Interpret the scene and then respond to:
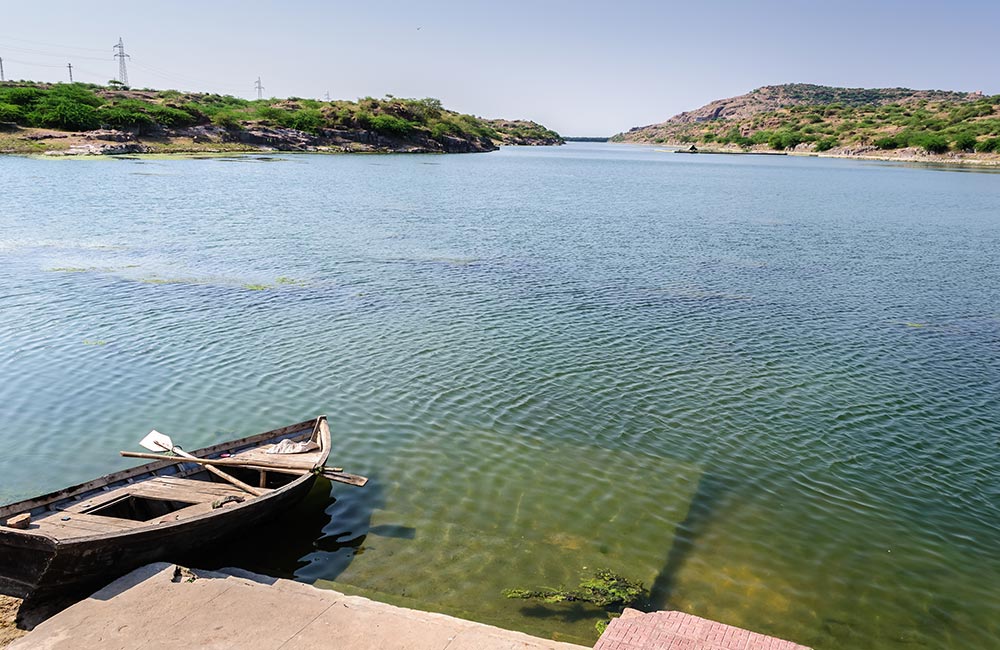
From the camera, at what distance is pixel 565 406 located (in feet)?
58.7

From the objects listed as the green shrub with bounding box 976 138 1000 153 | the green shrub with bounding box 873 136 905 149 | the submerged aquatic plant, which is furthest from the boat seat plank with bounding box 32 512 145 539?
the green shrub with bounding box 873 136 905 149

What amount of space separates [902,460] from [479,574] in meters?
10.7

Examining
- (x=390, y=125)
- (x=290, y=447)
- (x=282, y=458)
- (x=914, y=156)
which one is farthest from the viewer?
(x=914, y=156)

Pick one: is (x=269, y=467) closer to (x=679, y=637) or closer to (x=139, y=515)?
(x=139, y=515)

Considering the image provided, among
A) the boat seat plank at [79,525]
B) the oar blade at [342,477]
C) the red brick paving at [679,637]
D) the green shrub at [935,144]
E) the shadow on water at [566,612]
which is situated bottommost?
the shadow on water at [566,612]

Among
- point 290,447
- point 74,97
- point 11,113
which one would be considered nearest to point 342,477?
point 290,447

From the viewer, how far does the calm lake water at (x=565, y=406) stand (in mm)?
11547

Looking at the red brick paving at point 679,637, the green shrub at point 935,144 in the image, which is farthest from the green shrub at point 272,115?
the green shrub at point 935,144

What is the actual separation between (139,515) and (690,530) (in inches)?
406

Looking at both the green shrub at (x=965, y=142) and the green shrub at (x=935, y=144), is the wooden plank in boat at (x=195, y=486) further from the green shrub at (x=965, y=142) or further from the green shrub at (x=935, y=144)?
the green shrub at (x=935, y=144)

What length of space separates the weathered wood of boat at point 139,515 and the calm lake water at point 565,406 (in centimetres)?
96

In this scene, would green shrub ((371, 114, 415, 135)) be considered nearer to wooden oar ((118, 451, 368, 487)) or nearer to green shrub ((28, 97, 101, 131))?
green shrub ((28, 97, 101, 131))

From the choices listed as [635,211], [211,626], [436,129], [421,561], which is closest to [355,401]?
[421,561]

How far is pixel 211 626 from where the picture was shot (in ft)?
29.4
